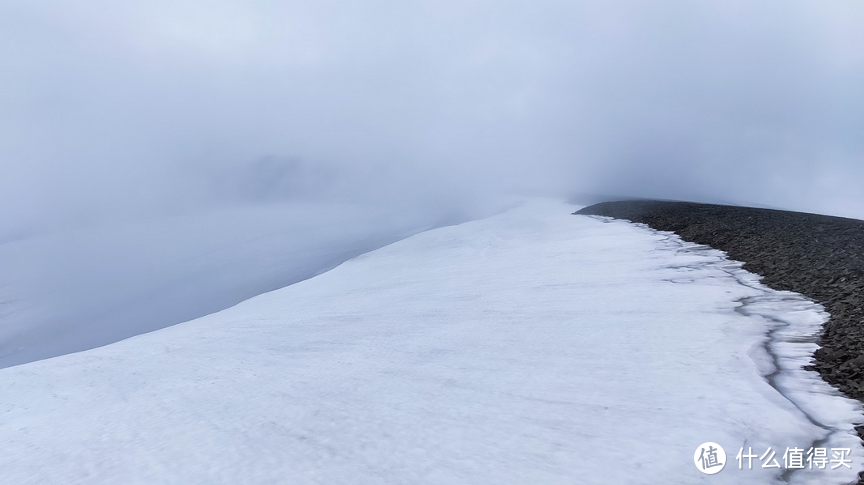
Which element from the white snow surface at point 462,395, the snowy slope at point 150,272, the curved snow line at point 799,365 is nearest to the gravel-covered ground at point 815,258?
the curved snow line at point 799,365

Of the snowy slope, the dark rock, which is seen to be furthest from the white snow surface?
the snowy slope

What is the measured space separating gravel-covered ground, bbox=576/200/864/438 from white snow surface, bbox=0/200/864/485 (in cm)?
33

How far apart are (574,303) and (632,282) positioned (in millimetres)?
2023

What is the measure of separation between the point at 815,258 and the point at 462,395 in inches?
339

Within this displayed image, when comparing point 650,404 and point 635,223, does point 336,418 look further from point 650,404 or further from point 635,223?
point 635,223

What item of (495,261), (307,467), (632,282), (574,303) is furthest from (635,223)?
(307,467)

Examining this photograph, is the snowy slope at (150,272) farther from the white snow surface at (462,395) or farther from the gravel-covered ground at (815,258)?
the gravel-covered ground at (815,258)

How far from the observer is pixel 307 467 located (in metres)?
4.65

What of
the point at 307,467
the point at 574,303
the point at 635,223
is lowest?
the point at 307,467

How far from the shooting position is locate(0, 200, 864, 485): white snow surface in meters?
4.50

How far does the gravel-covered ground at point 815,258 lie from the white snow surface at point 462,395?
1.09 ft

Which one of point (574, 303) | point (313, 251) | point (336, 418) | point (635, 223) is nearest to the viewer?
point (336, 418)

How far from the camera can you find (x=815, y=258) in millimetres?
10047

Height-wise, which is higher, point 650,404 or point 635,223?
point 635,223
